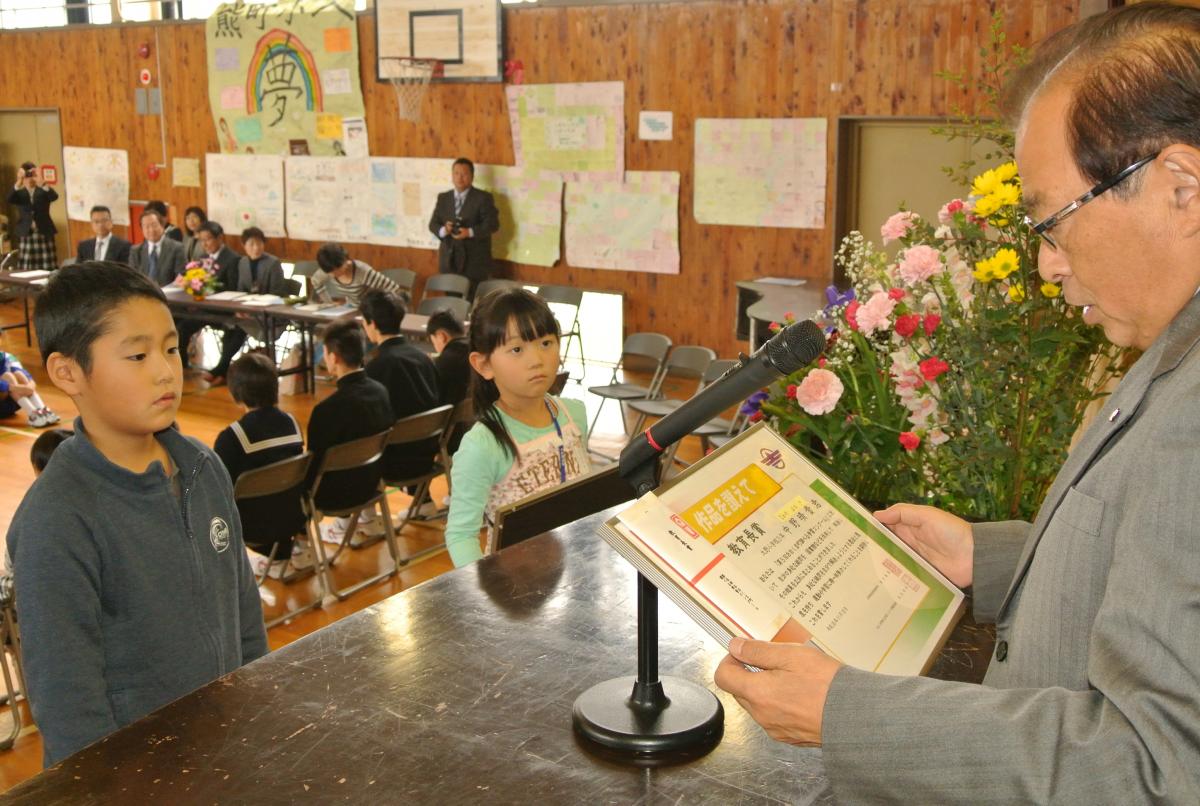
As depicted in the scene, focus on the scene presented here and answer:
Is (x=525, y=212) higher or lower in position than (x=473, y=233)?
higher

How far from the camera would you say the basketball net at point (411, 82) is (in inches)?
396

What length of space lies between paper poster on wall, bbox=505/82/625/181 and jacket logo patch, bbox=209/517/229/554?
7.44 meters

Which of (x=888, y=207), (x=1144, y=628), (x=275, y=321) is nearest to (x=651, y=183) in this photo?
(x=888, y=207)

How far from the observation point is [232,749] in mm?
1423

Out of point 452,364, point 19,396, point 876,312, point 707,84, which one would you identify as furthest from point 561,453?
point 707,84

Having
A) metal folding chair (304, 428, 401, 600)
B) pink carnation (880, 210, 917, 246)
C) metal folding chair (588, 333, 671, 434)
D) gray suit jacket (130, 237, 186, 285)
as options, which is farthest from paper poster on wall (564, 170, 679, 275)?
pink carnation (880, 210, 917, 246)

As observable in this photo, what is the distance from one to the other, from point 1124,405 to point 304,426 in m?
7.00

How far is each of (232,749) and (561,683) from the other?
435 mm

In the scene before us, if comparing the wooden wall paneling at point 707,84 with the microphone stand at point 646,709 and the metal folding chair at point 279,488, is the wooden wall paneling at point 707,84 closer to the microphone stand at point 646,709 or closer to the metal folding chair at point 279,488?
the metal folding chair at point 279,488

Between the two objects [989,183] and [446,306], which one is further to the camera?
[446,306]

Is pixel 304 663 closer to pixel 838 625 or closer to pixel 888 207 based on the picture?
pixel 838 625

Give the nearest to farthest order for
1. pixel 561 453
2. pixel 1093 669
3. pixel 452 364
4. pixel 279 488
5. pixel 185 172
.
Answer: pixel 1093 669 < pixel 561 453 < pixel 279 488 < pixel 452 364 < pixel 185 172

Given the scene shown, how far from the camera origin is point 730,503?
1.39 metres

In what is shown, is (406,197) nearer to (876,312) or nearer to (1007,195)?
(876,312)
